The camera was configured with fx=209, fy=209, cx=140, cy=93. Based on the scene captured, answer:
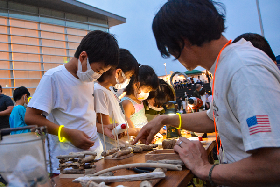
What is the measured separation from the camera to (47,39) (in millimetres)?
13258

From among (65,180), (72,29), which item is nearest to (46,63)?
(72,29)

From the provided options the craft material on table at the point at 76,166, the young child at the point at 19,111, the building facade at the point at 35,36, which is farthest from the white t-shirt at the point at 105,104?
the building facade at the point at 35,36

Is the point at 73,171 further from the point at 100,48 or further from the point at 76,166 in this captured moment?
the point at 100,48

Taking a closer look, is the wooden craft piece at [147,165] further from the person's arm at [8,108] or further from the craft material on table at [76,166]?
the person's arm at [8,108]

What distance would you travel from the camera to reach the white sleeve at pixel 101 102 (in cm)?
240

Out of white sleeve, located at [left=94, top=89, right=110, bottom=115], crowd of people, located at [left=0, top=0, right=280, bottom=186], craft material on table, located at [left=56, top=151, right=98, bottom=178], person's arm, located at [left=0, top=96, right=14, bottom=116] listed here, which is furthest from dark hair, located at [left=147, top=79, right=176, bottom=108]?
person's arm, located at [left=0, top=96, right=14, bottom=116]

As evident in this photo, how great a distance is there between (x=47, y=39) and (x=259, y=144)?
14416mm

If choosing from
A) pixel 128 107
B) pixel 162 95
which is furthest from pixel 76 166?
pixel 162 95

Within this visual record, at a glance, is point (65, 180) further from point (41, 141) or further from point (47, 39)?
point (47, 39)

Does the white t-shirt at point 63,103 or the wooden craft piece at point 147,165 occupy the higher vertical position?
the white t-shirt at point 63,103

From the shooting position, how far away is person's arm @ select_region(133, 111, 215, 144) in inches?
71.8

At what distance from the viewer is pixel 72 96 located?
2020 millimetres

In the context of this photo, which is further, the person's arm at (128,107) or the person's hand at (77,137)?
the person's arm at (128,107)

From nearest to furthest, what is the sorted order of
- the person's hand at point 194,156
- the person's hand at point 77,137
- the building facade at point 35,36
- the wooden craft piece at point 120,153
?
the person's hand at point 194,156 < the wooden craft piece at point 120,153 < the person's hand at point 77,137 < the building facade at point 35,36
